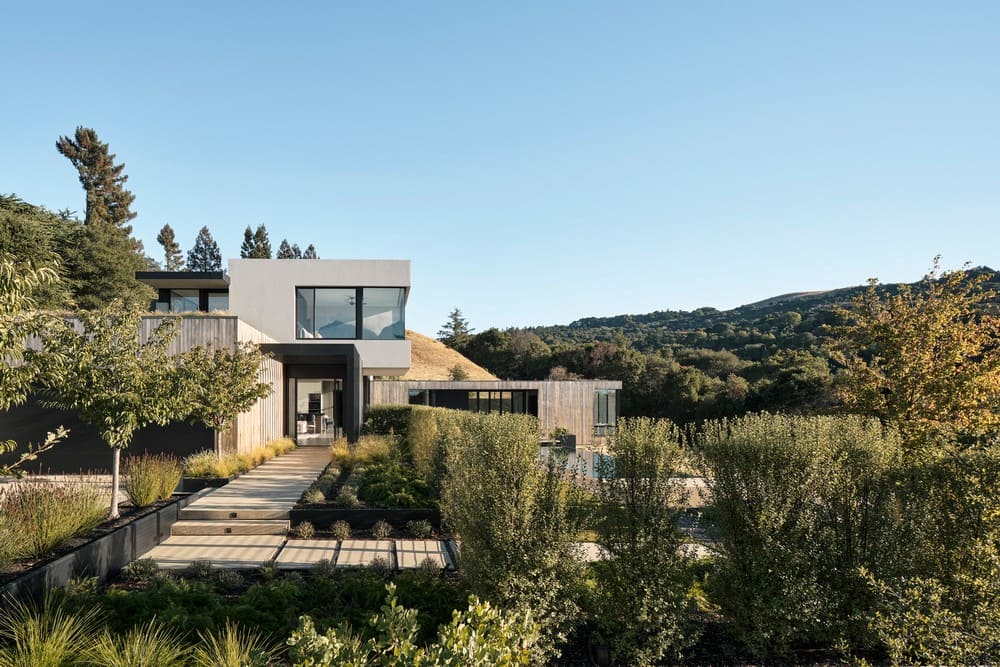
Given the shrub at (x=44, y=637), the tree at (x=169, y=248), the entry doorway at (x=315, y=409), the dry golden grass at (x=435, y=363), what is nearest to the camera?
the shrub at (x=44, y=637)

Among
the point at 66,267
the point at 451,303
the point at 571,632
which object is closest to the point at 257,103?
the point at 571,632

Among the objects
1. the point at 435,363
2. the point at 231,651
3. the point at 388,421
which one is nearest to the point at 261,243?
the point at 435,363

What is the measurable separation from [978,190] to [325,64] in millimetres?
14397

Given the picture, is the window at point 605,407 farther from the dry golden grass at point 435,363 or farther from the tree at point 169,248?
the tree at point 169,248

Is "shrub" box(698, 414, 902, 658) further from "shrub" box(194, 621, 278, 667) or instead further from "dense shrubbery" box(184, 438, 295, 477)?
"dense shrubbery" box(184, 438, 295, 477)

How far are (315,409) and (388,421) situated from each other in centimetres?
435

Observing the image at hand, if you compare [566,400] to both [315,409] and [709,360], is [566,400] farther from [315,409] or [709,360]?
[709,360]

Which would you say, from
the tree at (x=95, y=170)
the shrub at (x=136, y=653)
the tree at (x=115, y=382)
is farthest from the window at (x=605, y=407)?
the tree at (x=95, y=170)

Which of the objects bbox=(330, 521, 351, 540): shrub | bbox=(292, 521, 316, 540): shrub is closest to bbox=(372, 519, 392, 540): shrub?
bbox=(330, 521, 351, 540): shrub

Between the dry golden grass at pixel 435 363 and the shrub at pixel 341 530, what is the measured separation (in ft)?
135

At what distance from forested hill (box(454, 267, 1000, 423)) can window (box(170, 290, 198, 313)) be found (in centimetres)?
2435

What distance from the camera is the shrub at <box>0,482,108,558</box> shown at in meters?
5.36

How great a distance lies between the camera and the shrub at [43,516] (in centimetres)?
536

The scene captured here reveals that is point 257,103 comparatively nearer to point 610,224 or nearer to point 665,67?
point 665,67
